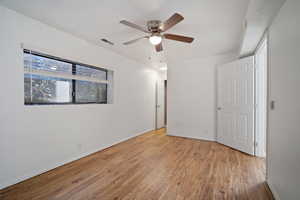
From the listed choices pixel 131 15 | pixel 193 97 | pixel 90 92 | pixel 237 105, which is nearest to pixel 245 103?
pixel 237 105

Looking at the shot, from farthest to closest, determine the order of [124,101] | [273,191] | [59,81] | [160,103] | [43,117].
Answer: [160,103] → [124,101] → [59,81] → [43,117] → [273,191]

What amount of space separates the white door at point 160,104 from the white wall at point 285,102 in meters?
3.92

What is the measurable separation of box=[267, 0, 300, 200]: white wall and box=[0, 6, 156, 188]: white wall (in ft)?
10.1

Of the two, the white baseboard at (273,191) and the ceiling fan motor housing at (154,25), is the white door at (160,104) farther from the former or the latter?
the white baseboard at (273,191)

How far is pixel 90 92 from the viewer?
10.1 feet

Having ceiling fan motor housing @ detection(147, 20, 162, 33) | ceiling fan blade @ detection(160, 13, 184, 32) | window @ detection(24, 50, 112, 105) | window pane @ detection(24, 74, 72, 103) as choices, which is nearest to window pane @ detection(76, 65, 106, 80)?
window @ detection(24, 50, 112, 105)

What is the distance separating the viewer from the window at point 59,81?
2.08m

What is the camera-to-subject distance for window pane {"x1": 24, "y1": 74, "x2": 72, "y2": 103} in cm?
208

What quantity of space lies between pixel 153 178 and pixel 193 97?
9.10ft

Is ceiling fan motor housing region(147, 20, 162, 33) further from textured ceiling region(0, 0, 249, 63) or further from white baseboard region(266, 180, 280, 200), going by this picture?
white baseboard region(266, 180, 280, 200)

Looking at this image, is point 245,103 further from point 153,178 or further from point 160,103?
point 160,103

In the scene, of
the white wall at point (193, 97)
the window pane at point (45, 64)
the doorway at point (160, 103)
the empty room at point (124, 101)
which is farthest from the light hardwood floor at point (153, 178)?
the doorway at point (160, 103)

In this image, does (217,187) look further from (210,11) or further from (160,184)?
(210,11)

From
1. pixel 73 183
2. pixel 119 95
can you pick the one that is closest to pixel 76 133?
pixel 73 183
